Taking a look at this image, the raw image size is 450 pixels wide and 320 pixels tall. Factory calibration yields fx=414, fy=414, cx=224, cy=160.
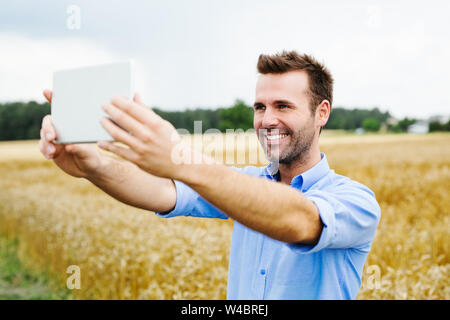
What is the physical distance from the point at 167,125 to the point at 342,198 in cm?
76

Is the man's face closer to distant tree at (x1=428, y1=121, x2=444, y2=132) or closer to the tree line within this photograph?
the tree line

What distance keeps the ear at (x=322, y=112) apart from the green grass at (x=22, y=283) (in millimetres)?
3883

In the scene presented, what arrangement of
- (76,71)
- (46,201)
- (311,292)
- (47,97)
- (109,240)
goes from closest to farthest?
(76,71) < (47,97) < (311,292) < (109,240) < (46,201)

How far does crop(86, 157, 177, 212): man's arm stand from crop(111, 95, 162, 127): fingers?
683 millimetres

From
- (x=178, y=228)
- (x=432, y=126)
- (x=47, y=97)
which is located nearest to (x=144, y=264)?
(x=178, y=228)

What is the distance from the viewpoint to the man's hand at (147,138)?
0.98 metres

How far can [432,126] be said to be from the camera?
3925 cm

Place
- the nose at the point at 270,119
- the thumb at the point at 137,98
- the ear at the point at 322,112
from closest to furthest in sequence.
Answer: the thumb at the point at 137,98 → the nose at the point at 270,119 → the ear at the point at 322,112

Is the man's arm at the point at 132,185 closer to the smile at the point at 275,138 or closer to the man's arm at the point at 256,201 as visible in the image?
the smile at the point at 275,138

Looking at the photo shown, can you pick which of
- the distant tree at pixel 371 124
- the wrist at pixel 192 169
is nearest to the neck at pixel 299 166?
the wrist at pixel 192 169

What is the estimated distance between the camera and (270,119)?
204 centimetres

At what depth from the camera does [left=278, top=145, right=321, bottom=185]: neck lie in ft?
6.80

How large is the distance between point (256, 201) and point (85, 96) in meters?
0.61
